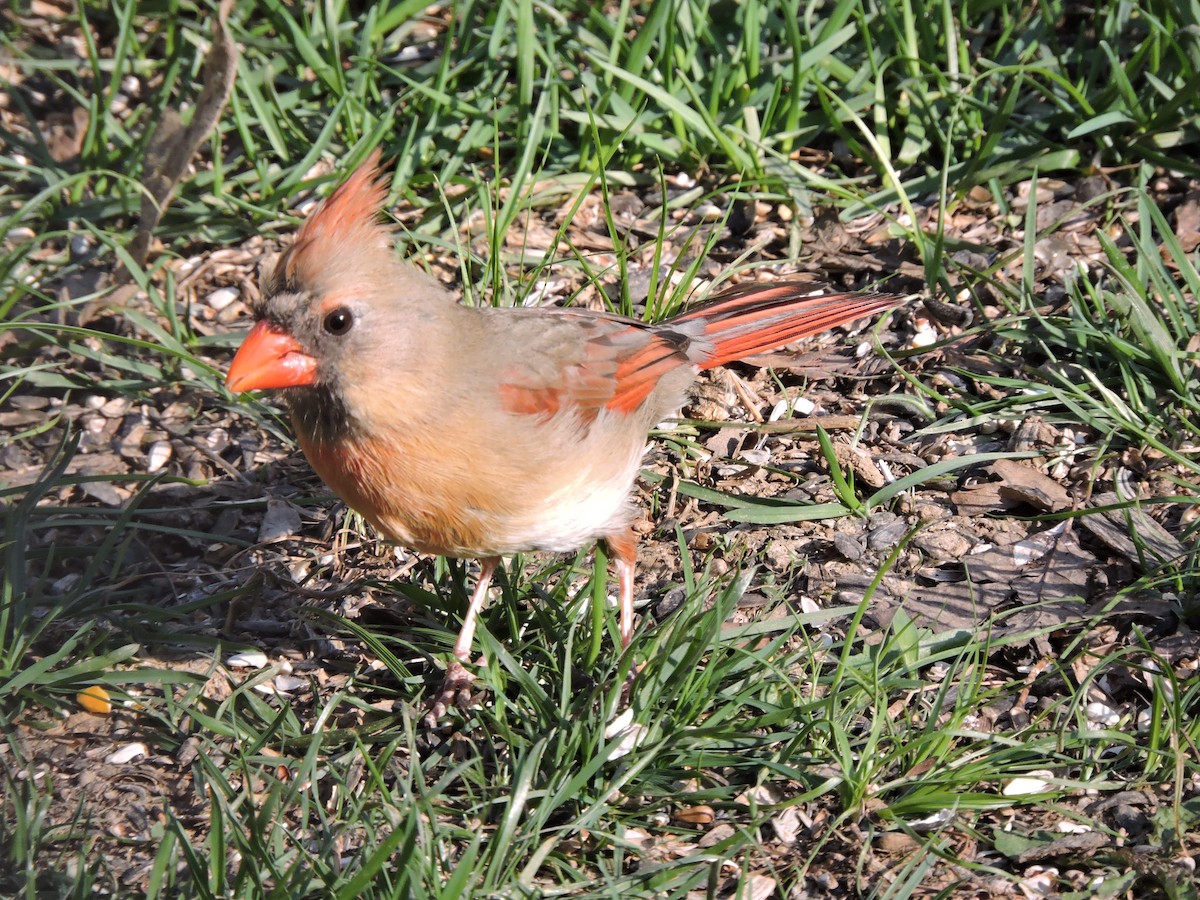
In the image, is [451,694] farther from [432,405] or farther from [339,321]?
[339,321]

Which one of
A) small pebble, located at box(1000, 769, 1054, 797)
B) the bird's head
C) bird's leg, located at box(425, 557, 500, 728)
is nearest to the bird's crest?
the bird's head

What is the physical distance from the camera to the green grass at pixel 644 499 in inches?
101

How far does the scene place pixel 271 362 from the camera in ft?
8.70

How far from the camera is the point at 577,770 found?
261 cm

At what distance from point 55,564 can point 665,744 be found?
1.82 meters

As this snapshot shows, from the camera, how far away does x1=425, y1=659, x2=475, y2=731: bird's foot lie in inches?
113

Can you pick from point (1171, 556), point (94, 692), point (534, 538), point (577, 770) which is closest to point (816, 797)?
point (577, 770)

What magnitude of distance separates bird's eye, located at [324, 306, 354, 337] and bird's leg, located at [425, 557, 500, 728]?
70 cm

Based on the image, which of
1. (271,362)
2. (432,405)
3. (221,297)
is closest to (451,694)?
(432,405)

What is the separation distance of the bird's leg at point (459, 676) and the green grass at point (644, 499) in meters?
0.07

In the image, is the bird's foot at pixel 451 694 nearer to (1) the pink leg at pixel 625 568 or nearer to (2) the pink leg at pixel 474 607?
(2) the pink leg at pixel 474 607

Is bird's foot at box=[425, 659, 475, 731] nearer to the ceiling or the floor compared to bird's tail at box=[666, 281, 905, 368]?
nearer to the floor

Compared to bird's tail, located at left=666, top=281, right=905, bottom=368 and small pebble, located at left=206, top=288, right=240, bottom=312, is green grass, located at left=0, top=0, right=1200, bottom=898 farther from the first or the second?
bird's tail, located at left=666, top=281, right=905, bottom=368

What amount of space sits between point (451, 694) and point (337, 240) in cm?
106
